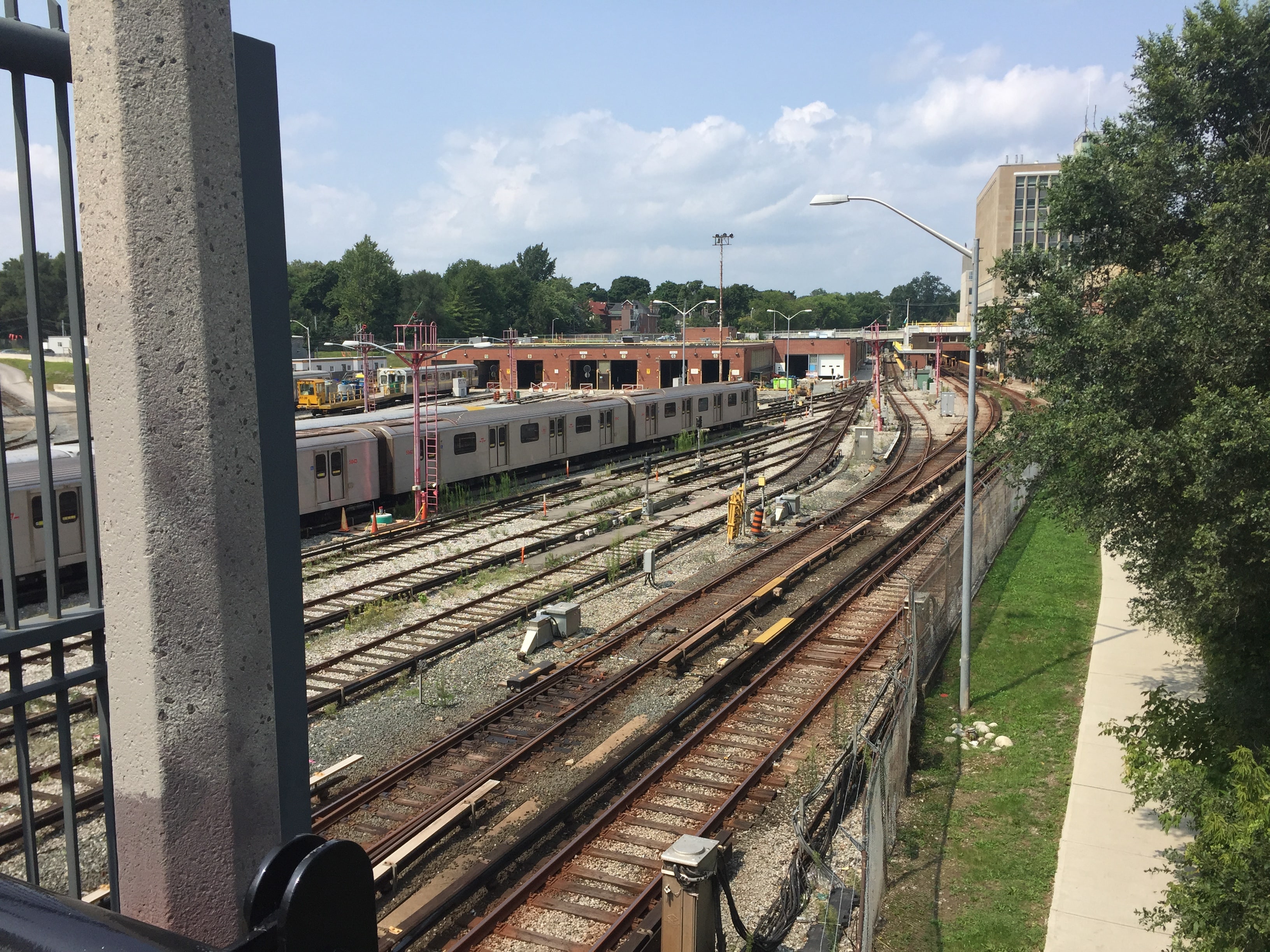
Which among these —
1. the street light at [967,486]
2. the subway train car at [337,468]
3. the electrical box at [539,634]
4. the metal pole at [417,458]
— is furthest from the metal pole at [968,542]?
the subway train car at [337,468]

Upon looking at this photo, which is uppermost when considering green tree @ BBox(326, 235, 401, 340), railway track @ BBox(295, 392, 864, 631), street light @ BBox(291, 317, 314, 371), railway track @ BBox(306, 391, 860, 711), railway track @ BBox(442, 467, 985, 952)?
green tree @ BBox(326, 235, 401, 340)

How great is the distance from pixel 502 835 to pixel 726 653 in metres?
6.50

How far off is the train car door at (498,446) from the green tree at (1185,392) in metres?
20.2

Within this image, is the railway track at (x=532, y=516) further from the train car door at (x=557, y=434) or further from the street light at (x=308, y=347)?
the street light at (x=308, y=347)

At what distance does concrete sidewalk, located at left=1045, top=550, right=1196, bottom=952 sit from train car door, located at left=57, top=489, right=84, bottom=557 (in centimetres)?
1575

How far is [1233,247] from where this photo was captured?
28.2ft

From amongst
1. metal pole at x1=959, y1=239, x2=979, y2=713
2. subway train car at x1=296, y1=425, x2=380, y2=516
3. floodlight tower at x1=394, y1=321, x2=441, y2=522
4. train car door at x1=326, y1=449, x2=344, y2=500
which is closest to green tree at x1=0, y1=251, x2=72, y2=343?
metal pole at x1=959, y1=239, x2=979, y2=713

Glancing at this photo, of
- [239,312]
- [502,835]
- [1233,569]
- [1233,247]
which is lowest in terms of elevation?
[502,835]

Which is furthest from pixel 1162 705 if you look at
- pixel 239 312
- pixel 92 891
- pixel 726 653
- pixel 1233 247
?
pixel 92 891

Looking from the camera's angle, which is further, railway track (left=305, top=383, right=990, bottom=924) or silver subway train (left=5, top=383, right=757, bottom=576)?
silver subway train (left=5, top=383, right=757, bottom=576)

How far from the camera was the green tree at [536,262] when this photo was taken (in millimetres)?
182625

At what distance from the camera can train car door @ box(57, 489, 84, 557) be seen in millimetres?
16906

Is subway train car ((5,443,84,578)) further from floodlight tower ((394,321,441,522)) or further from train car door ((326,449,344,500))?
floodlight tower ((394,321,441,522))

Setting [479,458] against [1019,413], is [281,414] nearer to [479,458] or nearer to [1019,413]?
[1019,413]
